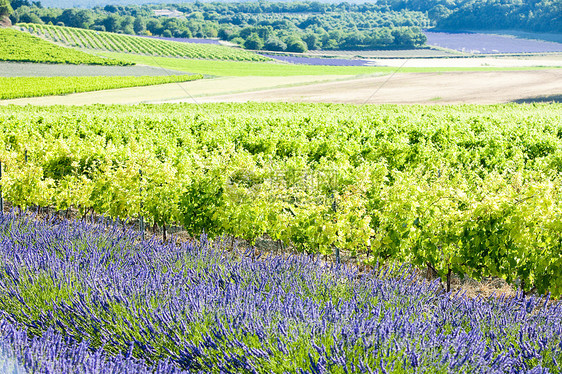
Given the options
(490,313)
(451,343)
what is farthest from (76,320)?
(490,313)

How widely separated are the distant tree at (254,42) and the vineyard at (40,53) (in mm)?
35426

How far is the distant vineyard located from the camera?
313 feet

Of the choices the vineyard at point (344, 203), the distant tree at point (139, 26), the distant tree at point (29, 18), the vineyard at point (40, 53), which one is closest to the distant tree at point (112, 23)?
the distant tree at point (139, 26)

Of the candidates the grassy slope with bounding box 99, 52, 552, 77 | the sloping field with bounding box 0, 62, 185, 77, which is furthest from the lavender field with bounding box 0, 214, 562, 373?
the grassy slope with bounding box 99, 52, 552, 77

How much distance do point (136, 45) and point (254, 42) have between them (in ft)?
77.6

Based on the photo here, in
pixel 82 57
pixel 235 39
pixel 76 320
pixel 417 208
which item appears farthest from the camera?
pixel 235 39

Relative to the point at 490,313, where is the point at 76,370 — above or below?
above

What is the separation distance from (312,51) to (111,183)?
105 meters

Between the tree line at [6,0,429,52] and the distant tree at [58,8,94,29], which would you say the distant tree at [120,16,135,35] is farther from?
the distant tree at [58,8,94,29]

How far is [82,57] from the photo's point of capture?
82.2 meters

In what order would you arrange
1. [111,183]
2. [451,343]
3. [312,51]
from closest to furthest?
[451,343] < [111,183] < [312,51]

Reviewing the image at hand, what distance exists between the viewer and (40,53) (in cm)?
8219

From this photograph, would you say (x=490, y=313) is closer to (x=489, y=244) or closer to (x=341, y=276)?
(x=341, y=276)

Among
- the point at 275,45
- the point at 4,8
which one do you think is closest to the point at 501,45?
the point at 275,45
